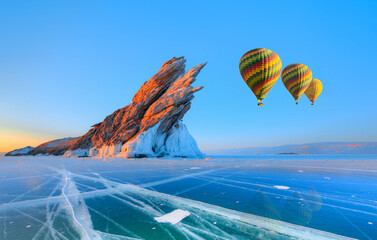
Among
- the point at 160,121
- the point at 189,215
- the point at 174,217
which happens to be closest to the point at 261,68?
the point at 189,215

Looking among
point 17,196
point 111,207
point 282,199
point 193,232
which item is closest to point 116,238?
point 193,232

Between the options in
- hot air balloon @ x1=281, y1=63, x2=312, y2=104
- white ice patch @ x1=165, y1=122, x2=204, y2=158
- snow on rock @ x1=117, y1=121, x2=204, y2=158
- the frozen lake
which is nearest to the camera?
the frozen lake

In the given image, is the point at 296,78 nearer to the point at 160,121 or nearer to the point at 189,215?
the point at 189,215

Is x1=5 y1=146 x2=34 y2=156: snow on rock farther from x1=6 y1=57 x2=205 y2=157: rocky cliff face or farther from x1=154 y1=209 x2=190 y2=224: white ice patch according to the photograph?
x1=154 y1=209 x2=190 y2=224: white ice patch

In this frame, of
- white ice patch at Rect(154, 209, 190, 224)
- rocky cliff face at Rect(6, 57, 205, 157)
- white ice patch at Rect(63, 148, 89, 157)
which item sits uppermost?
rocky cliff face at Rect(6, 57, 205, 157)

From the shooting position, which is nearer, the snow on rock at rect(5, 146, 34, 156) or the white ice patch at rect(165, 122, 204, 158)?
the white ice patch at rect(165, 122, 204, 158)

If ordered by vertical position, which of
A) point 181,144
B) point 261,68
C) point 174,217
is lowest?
point 174,217

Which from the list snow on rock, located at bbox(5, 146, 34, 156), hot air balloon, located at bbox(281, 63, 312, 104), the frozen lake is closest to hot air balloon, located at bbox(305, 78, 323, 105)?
hot air balloon, located at bbox(281, 63, 312, 104)
